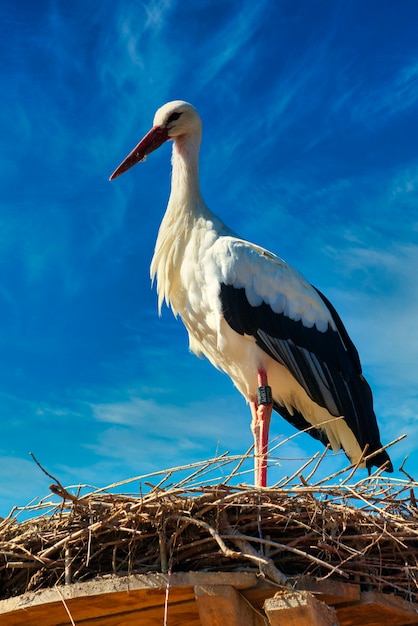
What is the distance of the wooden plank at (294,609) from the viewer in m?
3.70

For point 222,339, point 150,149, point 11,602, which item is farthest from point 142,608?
point 150,149

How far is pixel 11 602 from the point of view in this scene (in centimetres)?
397

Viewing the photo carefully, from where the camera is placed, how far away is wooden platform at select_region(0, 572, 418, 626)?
3.76 m

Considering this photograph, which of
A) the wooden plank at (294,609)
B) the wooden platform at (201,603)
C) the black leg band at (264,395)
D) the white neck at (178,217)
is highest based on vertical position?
the white neck at (178,217)

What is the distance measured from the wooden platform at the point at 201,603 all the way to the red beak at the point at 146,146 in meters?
4.01

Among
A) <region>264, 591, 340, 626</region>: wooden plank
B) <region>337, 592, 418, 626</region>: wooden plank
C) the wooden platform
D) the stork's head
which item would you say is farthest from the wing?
<region>264, 591, 340, 626</region>: wooden plank

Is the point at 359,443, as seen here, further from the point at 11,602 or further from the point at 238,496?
the point at 11,602

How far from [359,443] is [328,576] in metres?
2.52

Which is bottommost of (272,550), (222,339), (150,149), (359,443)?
(272,550)

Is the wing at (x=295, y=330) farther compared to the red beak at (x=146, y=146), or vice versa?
the red beak at (x=146, y=146)

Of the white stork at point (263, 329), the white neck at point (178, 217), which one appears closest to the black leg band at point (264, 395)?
the white stork at point (263, 329)

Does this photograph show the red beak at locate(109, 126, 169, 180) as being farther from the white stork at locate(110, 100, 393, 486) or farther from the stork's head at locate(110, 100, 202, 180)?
the white stork at locate(110, 100, 393, 486)

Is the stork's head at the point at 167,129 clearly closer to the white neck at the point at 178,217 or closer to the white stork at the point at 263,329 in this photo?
the white neck at the point at 178,217

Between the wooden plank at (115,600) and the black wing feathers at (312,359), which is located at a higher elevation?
the black wing feathers at (312,359)
